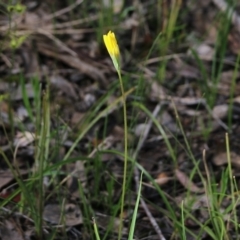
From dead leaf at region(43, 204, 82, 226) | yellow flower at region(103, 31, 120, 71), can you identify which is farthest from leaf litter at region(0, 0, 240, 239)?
yellow flower at region(103, 31, 120, 71)

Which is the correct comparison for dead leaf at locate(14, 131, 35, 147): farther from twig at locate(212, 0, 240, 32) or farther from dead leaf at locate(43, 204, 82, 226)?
twig at locate(212, 0, 240, 32)

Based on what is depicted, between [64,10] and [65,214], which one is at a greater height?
[64,10]

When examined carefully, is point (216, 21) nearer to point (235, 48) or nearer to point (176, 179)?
point (235, 48)

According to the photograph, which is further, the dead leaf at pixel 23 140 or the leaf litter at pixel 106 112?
the dead leaf at pixel 23 140

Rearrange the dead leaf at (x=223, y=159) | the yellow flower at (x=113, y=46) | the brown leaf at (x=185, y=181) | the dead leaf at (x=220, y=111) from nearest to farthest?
1. the yellow flower at (x=113, y=46)
2. the brown leaf at (x=185, y=181)
3. the dead leaf at (x=223, y=159)
4. the dead leaf at (x=220, y=111)

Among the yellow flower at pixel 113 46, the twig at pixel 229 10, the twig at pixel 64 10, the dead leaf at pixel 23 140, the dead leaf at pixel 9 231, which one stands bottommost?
the dead leaf at pixel 9 231

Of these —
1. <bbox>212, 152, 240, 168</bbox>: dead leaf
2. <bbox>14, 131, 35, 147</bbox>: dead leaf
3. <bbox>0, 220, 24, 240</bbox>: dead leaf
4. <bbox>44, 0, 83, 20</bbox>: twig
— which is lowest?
<bbox>212, 152, 240, 168</bbox>: dead leaf

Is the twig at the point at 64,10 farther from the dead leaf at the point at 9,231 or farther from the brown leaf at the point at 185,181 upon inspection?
the dead leaf at the point at 9,231

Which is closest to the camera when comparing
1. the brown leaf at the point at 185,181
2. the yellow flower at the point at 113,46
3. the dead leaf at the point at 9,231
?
the yellow flower at the point at 113,46

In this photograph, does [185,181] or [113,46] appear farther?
[185,181]

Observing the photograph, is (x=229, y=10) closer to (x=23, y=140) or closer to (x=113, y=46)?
(x=23, y=140)

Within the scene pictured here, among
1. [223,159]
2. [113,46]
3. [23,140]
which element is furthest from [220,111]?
[113,46]

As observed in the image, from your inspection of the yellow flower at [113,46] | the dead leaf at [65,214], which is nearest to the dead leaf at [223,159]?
the dead leaf at [65,214]
